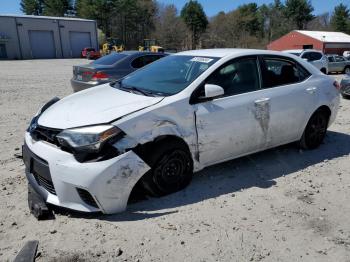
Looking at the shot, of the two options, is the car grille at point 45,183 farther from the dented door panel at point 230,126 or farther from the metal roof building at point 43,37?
the metal roof building at point 43,37

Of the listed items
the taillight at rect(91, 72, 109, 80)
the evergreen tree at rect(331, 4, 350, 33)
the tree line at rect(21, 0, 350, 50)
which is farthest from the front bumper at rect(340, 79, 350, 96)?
the evergreen tree at rect(331, 4, 350, 33)

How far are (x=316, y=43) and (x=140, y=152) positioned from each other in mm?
48888

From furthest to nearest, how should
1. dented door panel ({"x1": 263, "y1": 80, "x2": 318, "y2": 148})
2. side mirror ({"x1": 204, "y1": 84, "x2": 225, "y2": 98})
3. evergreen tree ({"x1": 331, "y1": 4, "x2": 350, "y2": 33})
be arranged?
evergreen tree ({"x1": 331, "y1": 4, "x2": 350, "y2": 33}) → dented door panel ({"x1": 263, "y1": 80, "x2": 318, "y2": 148}) → side mirror ({"x1": 204, "y1": 84, "x2": 225, "y2": 98})

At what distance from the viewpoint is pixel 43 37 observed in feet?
165

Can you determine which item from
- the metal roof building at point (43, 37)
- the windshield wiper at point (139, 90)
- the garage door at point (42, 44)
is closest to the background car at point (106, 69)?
the windshield wiper at point (139, 90)

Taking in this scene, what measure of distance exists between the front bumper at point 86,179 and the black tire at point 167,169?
0.58ft

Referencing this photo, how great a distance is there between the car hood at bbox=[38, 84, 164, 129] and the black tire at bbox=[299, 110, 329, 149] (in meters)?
2.74

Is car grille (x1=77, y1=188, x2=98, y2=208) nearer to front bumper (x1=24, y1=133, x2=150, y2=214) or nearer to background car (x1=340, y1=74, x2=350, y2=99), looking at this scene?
front bumper (x1=24, y1=133, x2=150, y2=214)

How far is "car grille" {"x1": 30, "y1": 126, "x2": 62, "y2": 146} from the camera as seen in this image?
129 inches

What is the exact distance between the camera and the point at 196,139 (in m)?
3.81

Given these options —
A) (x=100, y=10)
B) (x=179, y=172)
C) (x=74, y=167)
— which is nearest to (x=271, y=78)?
(x=179, y=172)

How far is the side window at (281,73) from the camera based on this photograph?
4570mm

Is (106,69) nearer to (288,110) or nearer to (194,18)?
(288,110)

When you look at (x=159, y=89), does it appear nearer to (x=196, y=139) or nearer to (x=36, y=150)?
(x=196, y=139)
